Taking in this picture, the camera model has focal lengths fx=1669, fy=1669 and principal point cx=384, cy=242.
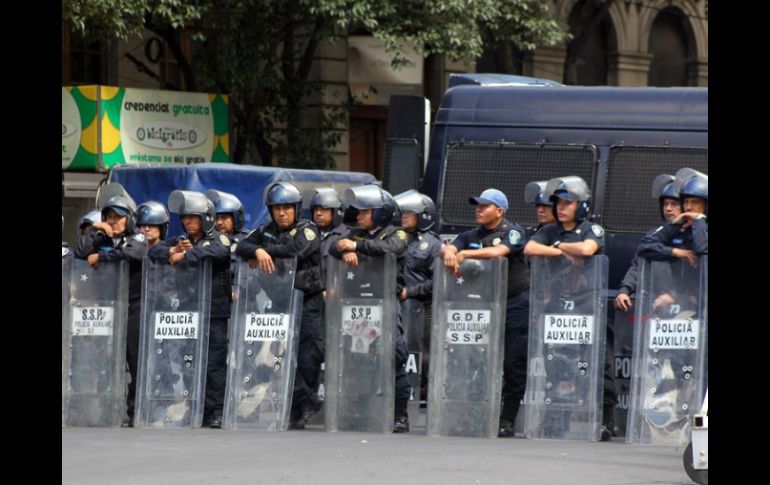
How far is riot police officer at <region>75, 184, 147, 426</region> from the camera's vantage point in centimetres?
1215

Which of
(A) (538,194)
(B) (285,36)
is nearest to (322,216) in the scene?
(A) (538,194)

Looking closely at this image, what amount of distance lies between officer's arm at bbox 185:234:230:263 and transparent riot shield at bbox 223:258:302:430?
0.77ft

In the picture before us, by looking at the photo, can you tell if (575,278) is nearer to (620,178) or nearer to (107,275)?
(620,178)

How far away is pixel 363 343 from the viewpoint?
1166cm

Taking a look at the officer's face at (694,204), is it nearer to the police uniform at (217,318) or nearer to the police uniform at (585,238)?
the police uniform at (585,238)

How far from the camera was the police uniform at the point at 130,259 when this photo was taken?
12.2 m

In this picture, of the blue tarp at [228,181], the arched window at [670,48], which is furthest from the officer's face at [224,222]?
the arched window at [670,48]

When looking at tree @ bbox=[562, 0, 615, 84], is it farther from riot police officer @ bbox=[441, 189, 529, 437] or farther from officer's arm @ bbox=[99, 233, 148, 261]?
riot police officer @ bbox=[441, 189, 529, 437]

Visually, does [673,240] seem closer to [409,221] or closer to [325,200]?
[409,221]

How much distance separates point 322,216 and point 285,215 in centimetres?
62

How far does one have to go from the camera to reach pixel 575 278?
11148 millimetres
